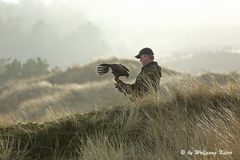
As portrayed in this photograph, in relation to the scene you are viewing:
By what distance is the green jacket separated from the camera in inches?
264

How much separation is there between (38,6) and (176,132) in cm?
14912

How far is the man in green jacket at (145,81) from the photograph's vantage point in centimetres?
676

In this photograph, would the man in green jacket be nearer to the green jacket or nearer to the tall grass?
the green jacket

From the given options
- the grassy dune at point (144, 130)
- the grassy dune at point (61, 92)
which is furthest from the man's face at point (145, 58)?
the grassy dune at point (61, 92)

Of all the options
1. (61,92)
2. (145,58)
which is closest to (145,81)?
(145,58)

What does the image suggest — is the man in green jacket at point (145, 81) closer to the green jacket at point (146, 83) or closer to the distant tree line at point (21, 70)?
the green jacket at point (146, 83)

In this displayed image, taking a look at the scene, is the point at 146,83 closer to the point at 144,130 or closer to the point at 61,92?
the point at 144,130

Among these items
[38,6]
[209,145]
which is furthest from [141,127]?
[38,6]

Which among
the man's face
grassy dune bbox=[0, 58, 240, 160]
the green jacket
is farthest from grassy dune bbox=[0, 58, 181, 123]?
grassy dune bbox=[0, 58, 240, 160]

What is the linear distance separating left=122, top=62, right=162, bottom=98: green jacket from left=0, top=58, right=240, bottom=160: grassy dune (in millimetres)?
248

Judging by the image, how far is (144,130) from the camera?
5434 millimetres

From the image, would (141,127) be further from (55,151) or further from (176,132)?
(55,151)

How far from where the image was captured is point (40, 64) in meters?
50.0

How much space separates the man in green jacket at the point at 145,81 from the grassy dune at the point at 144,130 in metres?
0.26
